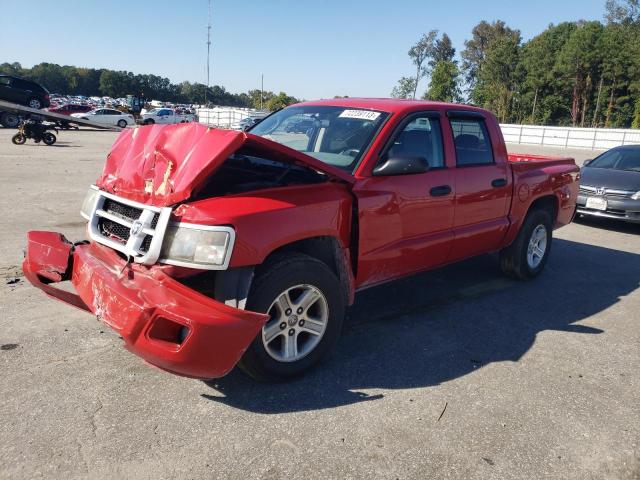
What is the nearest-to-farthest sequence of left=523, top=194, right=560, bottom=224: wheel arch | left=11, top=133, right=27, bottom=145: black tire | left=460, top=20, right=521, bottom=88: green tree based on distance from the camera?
left=523, top=194, right=560, bottom=224: wheel arch, left=11, top=133, right=27, bottom=145: black tire, left=460, top=20, right=521, bottom=88: green tree

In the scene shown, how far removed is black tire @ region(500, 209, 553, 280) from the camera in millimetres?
5539

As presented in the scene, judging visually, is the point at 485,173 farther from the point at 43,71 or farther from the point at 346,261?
the point at 43,71

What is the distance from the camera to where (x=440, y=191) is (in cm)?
422

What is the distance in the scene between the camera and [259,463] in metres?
2.55

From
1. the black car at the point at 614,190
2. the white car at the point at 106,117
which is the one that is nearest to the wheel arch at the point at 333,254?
the black car at the point at 614,190

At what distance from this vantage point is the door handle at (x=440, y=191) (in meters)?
4.14

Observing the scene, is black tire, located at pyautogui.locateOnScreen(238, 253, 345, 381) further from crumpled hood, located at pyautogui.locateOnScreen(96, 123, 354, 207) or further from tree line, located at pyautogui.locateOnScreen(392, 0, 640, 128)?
tree line, located at pyautogui.locateOnScreen(392, 0, 640, 128)

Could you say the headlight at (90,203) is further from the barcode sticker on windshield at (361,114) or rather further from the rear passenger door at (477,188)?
the rear passenger door at (477,188)

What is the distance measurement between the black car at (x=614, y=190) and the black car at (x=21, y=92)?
2838 cm

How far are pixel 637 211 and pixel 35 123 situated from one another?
19126 millimetres

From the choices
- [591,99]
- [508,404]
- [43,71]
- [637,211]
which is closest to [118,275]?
[508,404]

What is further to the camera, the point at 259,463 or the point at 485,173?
the point at 485,173

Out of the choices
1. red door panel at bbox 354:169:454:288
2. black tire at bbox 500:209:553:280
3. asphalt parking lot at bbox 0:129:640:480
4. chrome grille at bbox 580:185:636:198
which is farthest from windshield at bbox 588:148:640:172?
red door panel at bbox 354:169:454:288

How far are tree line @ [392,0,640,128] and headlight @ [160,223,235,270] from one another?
57272 mm
